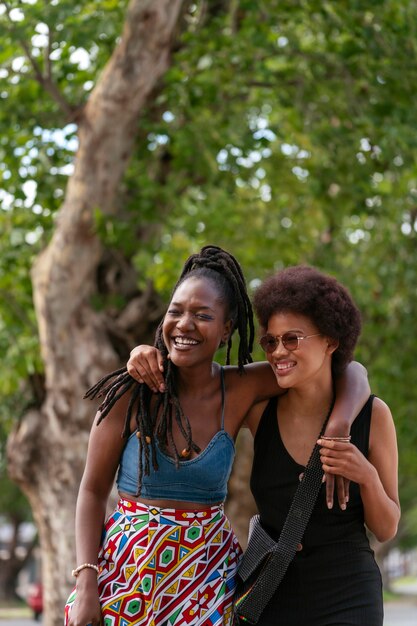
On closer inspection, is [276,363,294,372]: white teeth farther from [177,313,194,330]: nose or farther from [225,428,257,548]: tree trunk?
[225,428,257,548]: tree trunk

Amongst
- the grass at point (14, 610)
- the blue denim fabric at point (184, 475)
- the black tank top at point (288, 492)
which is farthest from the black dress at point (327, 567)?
the grass at point (14, 610)

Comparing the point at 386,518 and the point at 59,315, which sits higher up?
the point at 59,315

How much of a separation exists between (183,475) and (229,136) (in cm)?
734

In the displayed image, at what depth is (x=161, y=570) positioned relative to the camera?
384 cm

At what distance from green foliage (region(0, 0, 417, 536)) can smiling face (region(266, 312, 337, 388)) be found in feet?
20.0

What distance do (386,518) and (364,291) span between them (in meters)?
9.32

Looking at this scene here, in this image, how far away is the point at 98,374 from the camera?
1044 cm

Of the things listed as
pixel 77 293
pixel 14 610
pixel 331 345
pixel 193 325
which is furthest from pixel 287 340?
pixel 14 610

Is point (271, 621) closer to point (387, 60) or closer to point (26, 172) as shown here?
point (387, 60)

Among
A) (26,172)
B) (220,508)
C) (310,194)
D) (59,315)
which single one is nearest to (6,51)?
(26,172)

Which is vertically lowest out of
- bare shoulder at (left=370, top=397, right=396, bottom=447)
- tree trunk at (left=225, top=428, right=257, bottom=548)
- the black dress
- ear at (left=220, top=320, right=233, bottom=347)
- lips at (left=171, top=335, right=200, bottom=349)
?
tree trunk at (left=225, top=428, right=257, bottom=548)

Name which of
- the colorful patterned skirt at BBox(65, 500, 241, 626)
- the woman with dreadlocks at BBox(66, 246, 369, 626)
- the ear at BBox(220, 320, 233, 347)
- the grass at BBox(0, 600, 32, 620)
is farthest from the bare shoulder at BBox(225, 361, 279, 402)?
the grass at BBox(0, 600, 32, 620)

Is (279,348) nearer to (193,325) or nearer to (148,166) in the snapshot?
(193,325)

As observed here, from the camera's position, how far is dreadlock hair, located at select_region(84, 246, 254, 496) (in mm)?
3918
